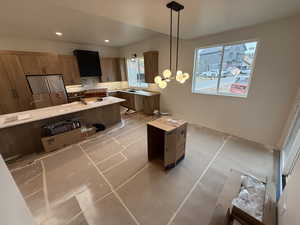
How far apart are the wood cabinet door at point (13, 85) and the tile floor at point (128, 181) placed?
264cm

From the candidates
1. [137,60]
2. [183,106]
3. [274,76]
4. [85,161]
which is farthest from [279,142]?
[137,60]

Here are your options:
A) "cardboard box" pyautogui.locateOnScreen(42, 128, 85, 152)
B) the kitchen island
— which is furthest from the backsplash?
"cardboard box" pyautogui.locateOnScreen(42, 128, 85, 152)

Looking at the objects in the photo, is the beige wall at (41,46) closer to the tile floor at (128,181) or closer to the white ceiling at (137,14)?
the white ceiling at (137,14)

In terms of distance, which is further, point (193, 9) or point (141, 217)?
point (193, 9)

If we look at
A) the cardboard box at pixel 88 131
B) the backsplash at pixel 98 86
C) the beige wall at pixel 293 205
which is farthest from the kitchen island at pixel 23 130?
the beige wall at pixel 293 205

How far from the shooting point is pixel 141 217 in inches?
56.3

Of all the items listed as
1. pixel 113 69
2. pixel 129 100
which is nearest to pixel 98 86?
pixel 113 69

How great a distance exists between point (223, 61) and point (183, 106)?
1.63 m

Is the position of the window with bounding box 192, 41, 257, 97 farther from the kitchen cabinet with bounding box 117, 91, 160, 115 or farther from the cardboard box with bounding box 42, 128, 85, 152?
the cardboard box with bounding box 42, 128, 85, 152

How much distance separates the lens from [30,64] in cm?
386

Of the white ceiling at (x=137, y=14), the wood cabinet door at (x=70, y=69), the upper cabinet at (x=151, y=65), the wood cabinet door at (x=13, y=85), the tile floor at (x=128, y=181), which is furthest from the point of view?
the wood cabinet door at (x=70, y=69)

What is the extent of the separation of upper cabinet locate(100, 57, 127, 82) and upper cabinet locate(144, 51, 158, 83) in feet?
6.49

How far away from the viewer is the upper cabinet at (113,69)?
5566 millimetres

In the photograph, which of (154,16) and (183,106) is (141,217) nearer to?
(154,16)
